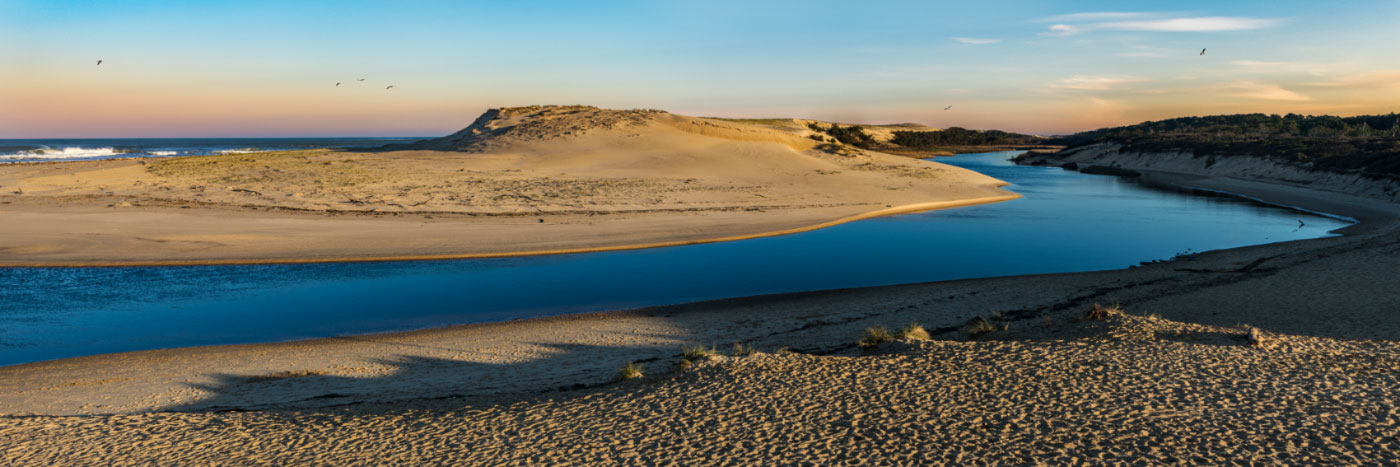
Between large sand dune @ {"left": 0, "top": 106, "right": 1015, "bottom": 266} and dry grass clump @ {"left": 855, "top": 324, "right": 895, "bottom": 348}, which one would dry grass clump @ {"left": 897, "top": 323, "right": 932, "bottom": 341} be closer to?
dry grass clump @ {"left": 855, "top": 324, "right": 895, "bottom": 348}

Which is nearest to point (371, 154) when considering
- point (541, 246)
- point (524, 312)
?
point (541, 246)

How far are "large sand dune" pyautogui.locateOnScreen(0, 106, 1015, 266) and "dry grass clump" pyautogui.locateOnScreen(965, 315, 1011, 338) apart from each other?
468 inches

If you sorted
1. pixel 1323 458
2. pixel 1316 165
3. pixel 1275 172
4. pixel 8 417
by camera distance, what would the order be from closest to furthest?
pixel 1323 458 < pixel 8 417 < pixel 1316 165 < pixel 1275 172

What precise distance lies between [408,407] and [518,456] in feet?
7.36

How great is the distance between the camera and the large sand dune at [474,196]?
68.6 feet

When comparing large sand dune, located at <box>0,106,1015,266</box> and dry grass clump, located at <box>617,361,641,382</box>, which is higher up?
large sand dune, located at <box>0,106,1015,266</box>

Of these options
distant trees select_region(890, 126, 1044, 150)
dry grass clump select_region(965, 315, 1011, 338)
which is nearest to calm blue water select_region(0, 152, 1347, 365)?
dry grass clump select_region(965, 315, 1011, 338)

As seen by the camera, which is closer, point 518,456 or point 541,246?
point 518,456

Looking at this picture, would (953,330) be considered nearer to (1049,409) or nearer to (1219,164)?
(1049,409)

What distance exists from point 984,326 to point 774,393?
4450 mm

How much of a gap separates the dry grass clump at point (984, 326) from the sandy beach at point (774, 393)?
122mm

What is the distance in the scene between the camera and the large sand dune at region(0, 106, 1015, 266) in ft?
68.6

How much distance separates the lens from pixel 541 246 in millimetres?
21234

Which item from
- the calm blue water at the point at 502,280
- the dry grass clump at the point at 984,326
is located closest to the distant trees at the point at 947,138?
the calm blue water at the point at 502,280
